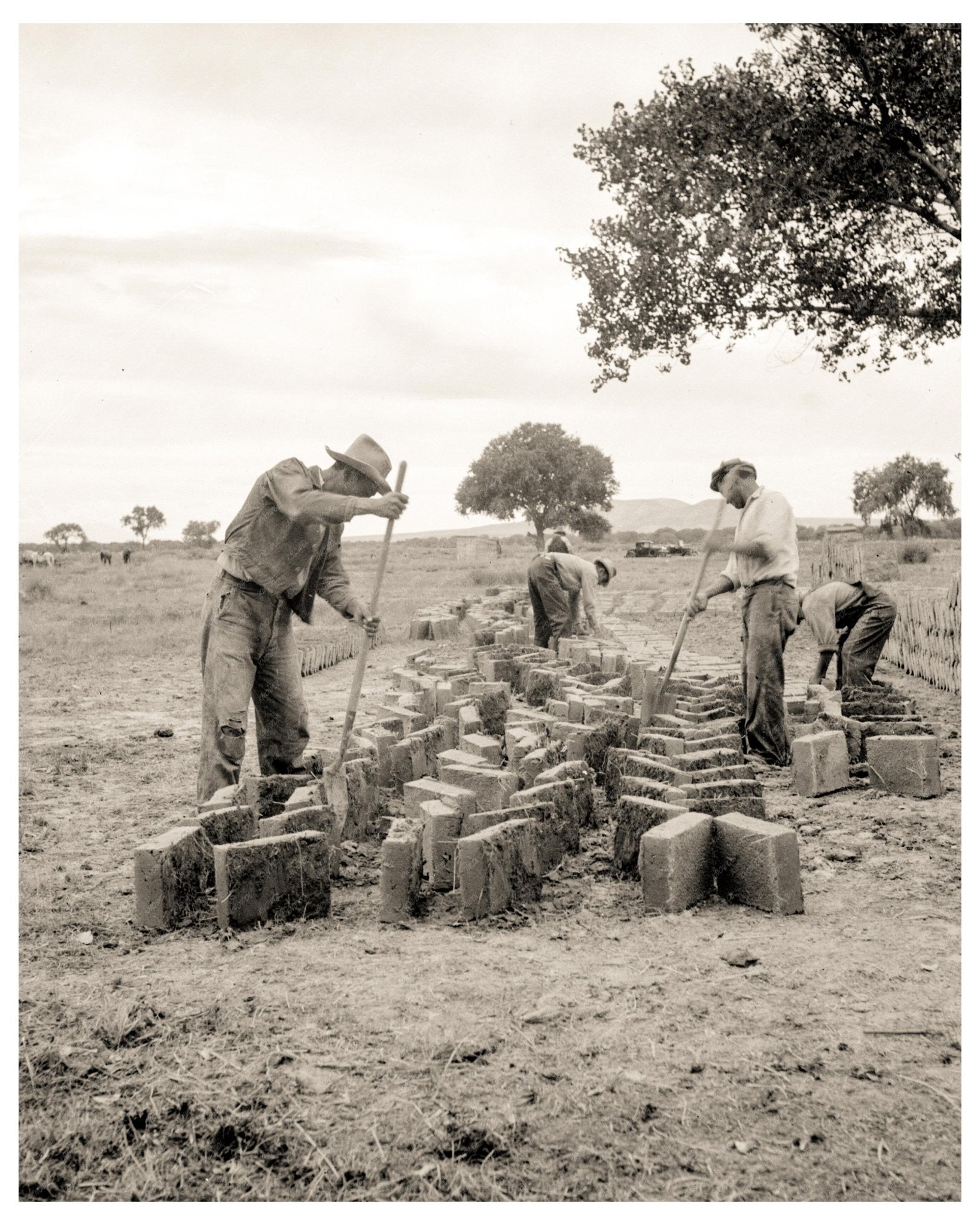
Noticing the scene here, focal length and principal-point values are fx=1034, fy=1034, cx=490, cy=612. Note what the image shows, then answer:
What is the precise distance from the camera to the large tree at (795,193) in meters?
8.75

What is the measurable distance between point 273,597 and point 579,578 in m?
5.95

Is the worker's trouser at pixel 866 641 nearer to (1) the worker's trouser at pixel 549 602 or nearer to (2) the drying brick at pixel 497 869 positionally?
(1) the worker's trouser at pixel 549 602

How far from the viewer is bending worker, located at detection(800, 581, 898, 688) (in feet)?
26.0

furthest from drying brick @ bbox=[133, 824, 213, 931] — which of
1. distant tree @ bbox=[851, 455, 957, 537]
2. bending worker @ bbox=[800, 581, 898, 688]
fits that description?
distant tree @ bbox=[851, 455, 957, 537]

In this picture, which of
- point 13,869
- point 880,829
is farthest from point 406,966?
point 880,829

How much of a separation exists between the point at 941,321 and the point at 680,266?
2652 mm

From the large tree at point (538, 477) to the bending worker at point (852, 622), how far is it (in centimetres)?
2706

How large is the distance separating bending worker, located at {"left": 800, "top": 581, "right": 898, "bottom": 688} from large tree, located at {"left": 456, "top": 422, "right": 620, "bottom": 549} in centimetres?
2706

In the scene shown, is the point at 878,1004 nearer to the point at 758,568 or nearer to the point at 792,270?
the point at 758,568

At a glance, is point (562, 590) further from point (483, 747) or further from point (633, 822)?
point (633, 822)

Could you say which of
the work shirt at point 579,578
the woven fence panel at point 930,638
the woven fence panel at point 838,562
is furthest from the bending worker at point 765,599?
the woven fence panel at point 838,562

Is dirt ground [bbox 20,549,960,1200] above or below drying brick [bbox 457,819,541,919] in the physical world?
below

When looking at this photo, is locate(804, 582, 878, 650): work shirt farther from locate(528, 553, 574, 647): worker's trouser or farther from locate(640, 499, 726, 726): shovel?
locate(528, 553, 574, 647): worker's trouser

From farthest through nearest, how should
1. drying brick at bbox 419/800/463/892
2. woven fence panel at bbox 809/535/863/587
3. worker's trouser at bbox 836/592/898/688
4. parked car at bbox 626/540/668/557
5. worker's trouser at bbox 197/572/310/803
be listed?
1. parked car at bbox 626/540/668/557
2. woven fence panel at bbox 809/535/863/587
3. worker's trouser at bbox 836/592/898/688
4. worker's trouser at bbox 197/572/310/803
5. drying brick at bbox 419/800/463/892
